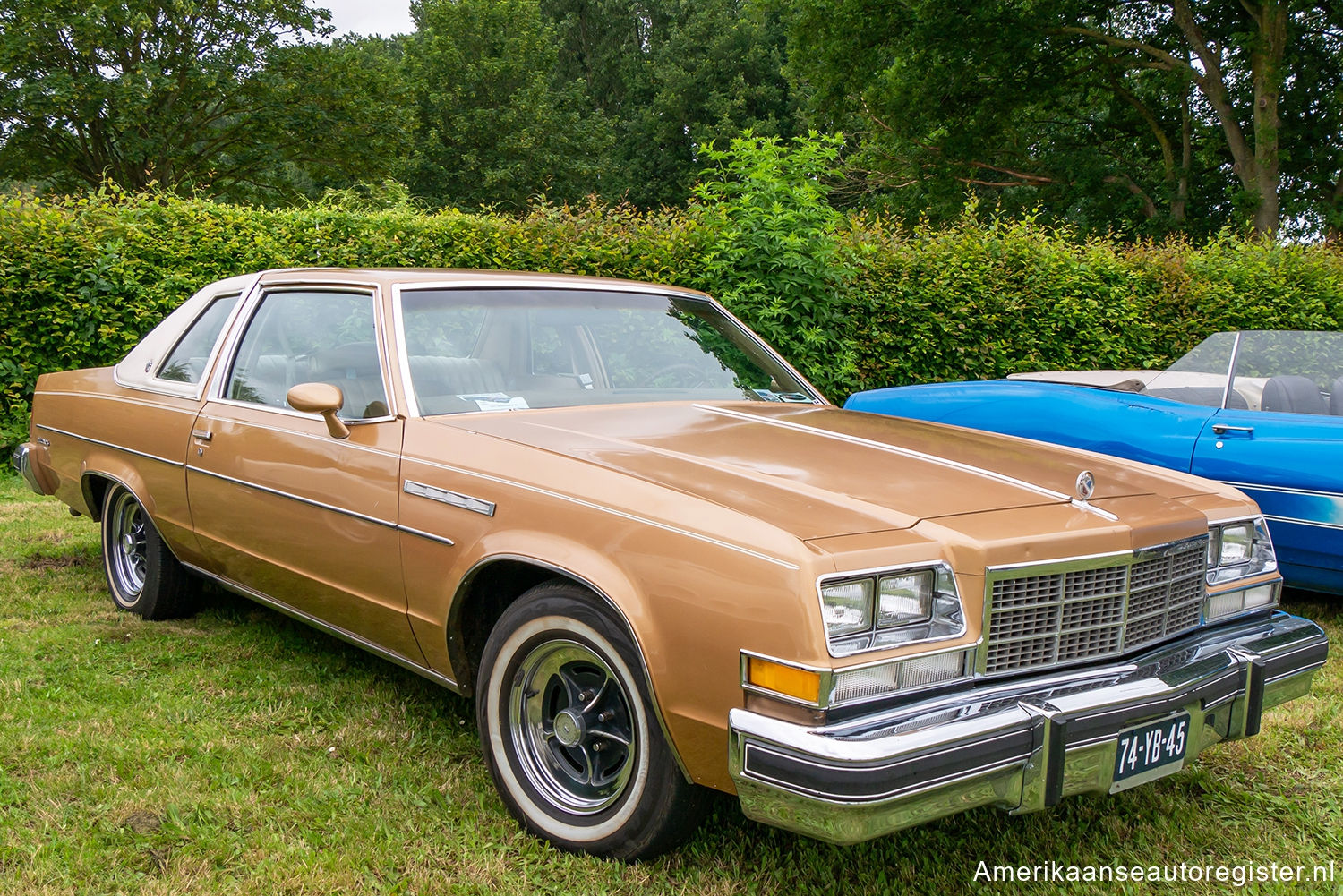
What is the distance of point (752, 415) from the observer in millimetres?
3318

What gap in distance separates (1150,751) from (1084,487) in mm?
652

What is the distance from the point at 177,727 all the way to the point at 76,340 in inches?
224

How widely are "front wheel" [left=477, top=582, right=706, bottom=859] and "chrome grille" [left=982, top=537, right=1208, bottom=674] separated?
0.77 m

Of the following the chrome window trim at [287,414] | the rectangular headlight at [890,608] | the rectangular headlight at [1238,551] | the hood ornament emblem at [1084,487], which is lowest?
the rectangular headlight at [1238,551]

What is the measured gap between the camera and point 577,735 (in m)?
2.48

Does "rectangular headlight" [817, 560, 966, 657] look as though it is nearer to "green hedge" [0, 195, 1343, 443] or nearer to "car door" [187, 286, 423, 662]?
"car door" [187, 286, 423, 662]

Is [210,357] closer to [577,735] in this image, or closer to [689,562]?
[577,735]

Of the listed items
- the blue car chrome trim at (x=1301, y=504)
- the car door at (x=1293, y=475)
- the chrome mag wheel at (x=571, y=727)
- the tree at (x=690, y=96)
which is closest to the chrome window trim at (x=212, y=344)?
the chrome mag wheel at (x=571, y=727)

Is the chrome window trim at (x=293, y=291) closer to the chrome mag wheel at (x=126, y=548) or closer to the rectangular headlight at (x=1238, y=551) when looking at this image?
the chrome mag wheel at (x=126, y=548)

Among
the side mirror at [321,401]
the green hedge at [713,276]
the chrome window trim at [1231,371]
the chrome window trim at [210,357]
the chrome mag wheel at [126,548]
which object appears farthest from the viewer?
the green hedge at [713,276]

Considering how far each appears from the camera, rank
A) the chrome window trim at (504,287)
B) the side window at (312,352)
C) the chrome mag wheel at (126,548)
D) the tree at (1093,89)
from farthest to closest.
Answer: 1. the tree at (1093,89)
2. the chrome mag wheel at (126,548)
3. the side window at (312,352)
4. the chrome window trim at (504,287)

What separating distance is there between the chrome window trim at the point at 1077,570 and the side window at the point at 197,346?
3199 mm

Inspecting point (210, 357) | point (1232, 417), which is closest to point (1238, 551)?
point (1232, 417)

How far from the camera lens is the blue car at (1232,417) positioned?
4328 mm
